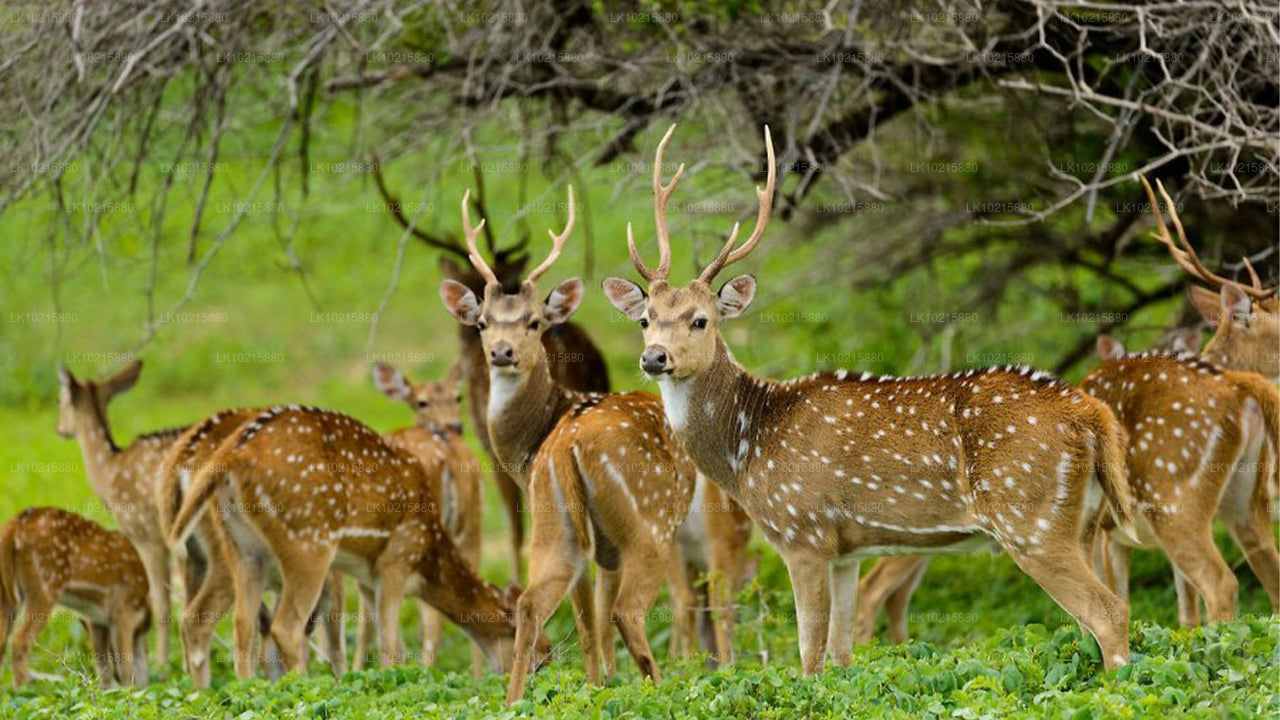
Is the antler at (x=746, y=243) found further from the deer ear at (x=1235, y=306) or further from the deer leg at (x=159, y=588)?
the deer leg at (x=159, y=588)

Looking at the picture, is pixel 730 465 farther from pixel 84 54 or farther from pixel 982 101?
pixel 84 54

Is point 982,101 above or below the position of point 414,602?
above

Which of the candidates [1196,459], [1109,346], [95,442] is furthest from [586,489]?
[95,442]

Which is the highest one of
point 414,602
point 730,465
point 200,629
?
point 730,465

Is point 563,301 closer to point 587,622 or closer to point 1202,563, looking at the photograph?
point 587,622

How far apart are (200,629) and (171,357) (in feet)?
37.0

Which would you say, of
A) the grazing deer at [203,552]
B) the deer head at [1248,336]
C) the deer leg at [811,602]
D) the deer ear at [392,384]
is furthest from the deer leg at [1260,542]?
the deer ear at [392,384]

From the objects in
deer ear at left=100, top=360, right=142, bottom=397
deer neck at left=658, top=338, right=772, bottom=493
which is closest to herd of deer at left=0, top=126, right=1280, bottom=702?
deer neck at left=658, top=338, right=772, bottom=493

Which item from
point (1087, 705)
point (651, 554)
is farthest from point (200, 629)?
point (1087, 705)

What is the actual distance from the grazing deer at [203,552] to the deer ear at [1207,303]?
470cm

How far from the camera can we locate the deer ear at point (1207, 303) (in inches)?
376

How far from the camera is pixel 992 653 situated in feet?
21.9

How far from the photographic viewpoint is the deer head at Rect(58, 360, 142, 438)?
10906mm

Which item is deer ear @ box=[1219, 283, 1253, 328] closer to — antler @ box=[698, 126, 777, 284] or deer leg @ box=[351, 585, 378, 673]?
antler @ box=[698, 126, 777, 284]
